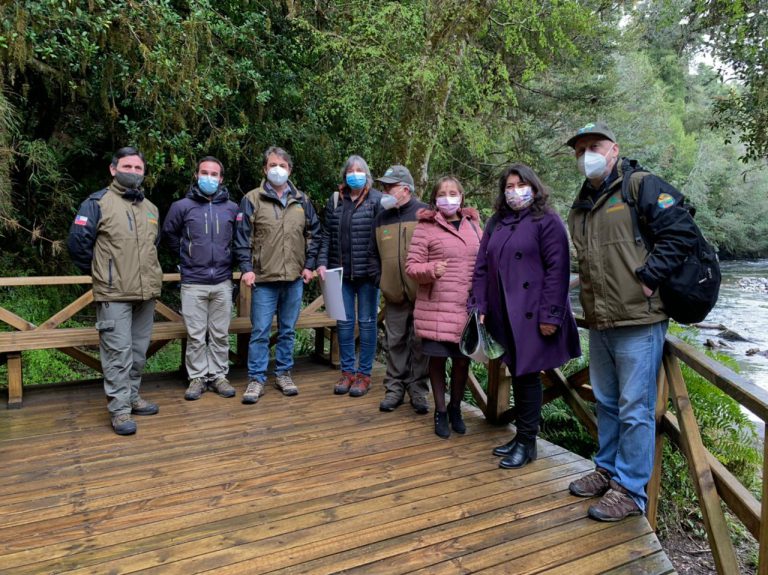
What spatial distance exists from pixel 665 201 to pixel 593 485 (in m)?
1.53

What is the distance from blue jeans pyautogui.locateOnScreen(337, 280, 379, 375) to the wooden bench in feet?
2.46

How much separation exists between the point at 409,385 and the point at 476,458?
3.22ft

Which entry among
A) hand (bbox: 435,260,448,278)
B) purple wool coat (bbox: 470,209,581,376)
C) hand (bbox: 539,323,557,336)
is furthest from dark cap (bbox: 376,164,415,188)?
hand (bbox: 539,323,557,336)

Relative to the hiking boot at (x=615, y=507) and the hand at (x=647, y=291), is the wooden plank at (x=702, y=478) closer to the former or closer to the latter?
the hiking boot at (x=615, y=507)

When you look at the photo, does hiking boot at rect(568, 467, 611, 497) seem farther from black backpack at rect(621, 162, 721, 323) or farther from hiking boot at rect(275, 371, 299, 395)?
hiking boot at rect(275, 371, 299, 395)

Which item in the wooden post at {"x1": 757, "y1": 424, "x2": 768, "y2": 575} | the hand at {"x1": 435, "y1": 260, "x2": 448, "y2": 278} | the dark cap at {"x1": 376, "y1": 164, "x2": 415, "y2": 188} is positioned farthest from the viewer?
the dark cap at {"x1": 376, "y1": 164, "x2": 415, "y2": 188}

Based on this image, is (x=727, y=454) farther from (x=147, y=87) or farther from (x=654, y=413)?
(x=147, y=87)

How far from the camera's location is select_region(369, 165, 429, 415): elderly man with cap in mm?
3953

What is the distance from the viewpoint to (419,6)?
6.71m

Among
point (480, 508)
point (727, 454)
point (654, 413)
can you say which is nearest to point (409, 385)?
point (480, 508)

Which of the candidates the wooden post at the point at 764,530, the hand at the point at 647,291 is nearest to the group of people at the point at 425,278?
the hand at the point at 647,291

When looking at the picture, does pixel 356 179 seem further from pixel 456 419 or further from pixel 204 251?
pixel 456 419

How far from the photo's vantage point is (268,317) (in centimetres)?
446

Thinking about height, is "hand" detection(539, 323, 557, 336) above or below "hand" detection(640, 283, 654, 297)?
below
